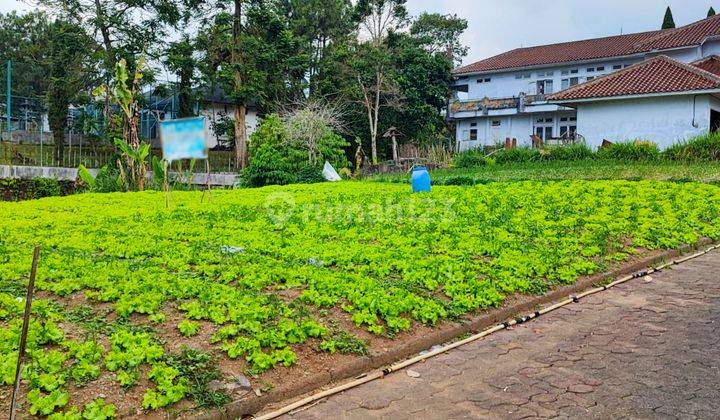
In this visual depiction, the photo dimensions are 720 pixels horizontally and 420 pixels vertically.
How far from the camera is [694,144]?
62.2 feet

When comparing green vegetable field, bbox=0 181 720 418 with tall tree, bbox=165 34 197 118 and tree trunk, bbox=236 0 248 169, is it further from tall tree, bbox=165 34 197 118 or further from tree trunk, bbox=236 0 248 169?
tall tree, bbox=165 34 197 118

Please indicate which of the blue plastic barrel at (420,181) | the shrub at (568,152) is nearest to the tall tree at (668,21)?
the shrub at (568,152)

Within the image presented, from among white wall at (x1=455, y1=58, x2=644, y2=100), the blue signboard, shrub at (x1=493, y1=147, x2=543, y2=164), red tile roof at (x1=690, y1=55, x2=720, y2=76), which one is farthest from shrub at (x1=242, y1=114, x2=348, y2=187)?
red tile roof at (x1=690, y1=55, x2=720, y2=76)

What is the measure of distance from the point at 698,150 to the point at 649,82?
5.30 m

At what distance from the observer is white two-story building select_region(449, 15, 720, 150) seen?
2252 centimetres

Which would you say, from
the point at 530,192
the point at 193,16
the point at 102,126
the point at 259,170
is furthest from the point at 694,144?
the point at 102,126

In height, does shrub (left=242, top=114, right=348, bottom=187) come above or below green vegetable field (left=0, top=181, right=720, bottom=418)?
above

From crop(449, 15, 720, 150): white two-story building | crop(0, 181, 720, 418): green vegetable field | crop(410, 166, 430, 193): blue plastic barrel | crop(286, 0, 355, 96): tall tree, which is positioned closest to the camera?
crop(0, 181, 720, 418): green vegetable field

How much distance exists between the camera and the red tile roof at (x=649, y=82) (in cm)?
2192

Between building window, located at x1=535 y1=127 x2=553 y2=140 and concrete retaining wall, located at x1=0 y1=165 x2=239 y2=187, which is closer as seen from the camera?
concrete retaining wall, located at x1=0 y1=165 x2=239 y2=187

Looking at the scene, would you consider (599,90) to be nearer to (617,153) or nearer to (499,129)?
(617,153)

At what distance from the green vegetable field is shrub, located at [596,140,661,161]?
846 cm

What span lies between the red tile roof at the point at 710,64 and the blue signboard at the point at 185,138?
978 inches

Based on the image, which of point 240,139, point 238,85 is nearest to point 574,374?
point 240,139
